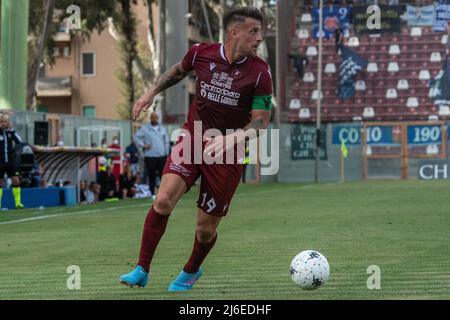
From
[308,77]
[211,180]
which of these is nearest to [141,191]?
[211,180]

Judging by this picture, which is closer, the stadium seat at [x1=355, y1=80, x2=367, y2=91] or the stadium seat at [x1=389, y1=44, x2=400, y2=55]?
the stadium seat at [x1=355, y1=80, x2=367, y2=91]

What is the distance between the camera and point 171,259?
10.8 meters

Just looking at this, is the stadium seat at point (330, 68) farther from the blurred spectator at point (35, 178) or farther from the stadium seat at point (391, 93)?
the blurred spectator at point (35, 178)

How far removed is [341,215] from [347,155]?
2443cm

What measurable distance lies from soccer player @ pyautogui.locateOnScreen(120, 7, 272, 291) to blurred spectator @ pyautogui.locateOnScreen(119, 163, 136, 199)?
18.2 m

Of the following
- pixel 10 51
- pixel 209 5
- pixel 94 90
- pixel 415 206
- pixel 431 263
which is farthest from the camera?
pixel 94 90

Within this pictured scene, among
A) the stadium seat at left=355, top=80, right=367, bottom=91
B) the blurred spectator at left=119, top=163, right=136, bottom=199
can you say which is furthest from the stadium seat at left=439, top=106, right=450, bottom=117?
the blurred spectator at left=119, top=163, right=136, bottom=199

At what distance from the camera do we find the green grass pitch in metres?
8.07

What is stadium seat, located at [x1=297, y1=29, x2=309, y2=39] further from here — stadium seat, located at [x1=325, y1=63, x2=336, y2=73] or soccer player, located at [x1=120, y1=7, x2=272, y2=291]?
soccer player, located at [x1=120, y1=7, x2=272, y2=291]

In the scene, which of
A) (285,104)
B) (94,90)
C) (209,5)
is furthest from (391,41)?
(94,90)

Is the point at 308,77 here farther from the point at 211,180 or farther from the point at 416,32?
the point at 211,180

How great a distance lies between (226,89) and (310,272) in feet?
5.00
